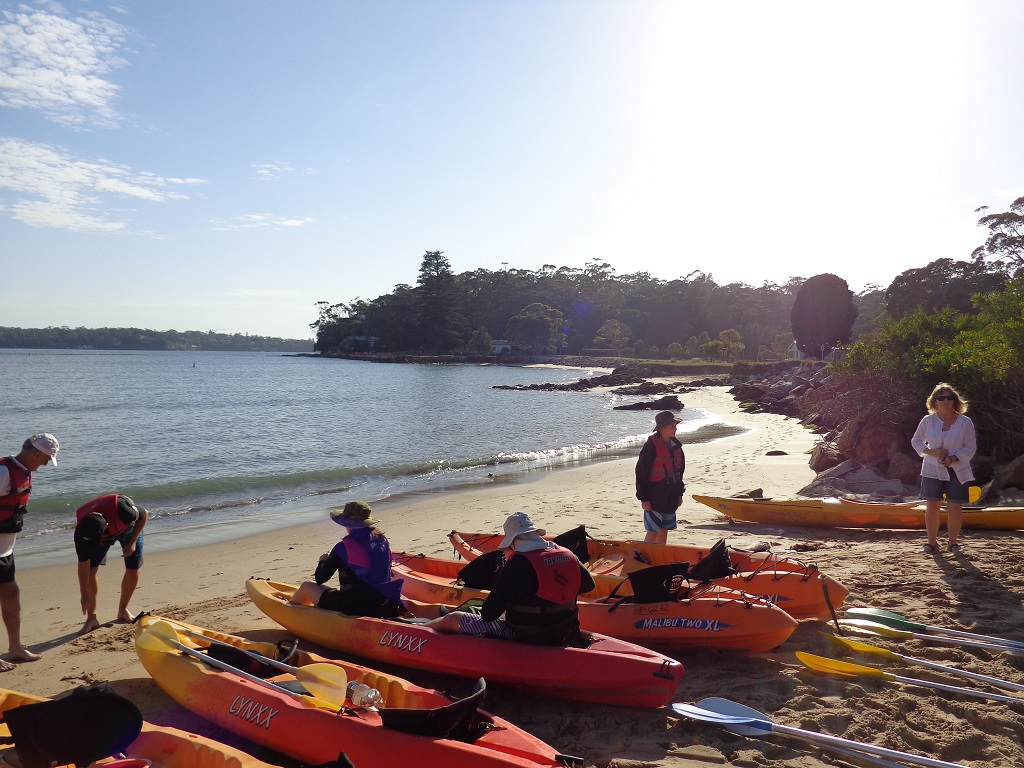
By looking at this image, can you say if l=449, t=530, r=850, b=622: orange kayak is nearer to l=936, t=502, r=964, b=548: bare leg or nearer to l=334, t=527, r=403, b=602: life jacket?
l=936, t=502, r=964, b=548: bare leg

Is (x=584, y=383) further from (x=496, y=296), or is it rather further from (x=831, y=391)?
(x=496, y=296)

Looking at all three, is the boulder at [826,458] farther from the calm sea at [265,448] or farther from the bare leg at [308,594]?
the bare leg at [308,594]

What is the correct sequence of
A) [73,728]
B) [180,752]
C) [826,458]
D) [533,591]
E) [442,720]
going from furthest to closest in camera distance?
[826,458], [533,591], [442,720], [180,752], [73,728]

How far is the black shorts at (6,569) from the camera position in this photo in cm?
503

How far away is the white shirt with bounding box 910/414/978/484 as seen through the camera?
6625 millimetres

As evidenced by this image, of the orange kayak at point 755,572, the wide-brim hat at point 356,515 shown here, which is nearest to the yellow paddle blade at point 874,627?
the orange kayak at point 755,572

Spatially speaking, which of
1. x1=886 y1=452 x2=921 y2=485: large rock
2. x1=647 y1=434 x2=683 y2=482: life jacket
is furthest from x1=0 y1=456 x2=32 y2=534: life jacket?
x1=886 y1=452 x2=921 y2=485: large rock

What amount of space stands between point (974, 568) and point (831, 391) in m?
17.8

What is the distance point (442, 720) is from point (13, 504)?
147 inches

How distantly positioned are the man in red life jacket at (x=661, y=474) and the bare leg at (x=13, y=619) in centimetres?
544

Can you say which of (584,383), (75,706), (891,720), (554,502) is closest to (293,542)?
(554,502)

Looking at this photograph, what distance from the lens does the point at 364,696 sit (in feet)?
12.8

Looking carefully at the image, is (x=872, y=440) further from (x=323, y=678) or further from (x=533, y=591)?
(x=323, y=678)

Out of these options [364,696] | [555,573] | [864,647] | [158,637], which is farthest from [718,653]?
[158,637]
